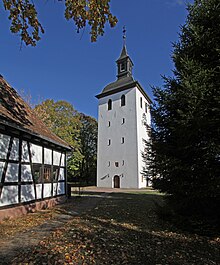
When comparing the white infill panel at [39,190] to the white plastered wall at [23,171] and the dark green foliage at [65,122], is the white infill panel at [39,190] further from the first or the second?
the dark green foliage at [65,122]

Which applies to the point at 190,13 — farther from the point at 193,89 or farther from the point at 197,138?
the point at 197,138

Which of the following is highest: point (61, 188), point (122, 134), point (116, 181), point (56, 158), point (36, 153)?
point (122, 134)

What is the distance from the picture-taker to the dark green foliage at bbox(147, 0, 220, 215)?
5566 millimetres

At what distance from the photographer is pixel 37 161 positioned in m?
9.46

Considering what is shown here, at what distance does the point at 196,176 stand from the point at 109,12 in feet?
15.1

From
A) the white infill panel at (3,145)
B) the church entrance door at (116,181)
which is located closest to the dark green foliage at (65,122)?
the church entrance door at (116,181)

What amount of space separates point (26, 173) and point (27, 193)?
820 millimetres

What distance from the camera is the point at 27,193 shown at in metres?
8.52

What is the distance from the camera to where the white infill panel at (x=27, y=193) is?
8.21 meters

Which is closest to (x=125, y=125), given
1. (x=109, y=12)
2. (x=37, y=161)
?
(x=37, y=161)

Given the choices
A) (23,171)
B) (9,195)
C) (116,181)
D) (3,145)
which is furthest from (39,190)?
(116,181)

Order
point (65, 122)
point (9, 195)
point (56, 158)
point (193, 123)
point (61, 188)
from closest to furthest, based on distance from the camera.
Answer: point (193, 123) < point (9, 195) < point (56, 158) < point (61, 188) < point (65, 122)

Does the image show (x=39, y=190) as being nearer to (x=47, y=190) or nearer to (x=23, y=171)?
(x=47, y=190)

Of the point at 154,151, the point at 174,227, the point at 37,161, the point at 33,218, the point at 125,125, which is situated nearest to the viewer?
the point at 174,227
